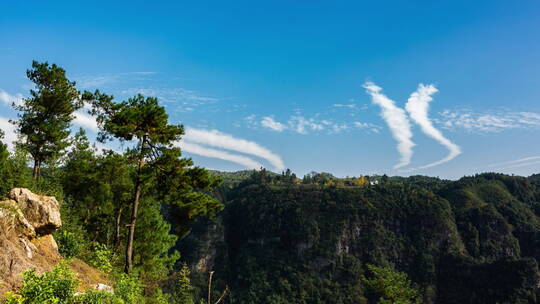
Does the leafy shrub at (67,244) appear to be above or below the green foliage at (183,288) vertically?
above

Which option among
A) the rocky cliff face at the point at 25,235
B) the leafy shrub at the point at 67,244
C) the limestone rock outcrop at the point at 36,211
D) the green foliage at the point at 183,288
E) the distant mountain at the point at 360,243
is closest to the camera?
the rocky cliff face at the point at 25,235

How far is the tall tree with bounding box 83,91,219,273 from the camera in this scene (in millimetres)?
17656

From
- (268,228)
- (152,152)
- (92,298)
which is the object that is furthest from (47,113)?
(268,228)

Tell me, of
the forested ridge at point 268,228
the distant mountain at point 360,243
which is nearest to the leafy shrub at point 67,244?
the forested ridge at point 268,228

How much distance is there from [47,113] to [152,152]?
1047 cm

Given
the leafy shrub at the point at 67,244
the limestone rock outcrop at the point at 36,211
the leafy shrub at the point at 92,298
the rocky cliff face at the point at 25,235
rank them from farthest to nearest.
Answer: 1. the leafy shrub at the point at 67,244
2. the limestone rock outcrop at the point at 36,211
3. the rocky cliff face at the point at 25,235
4. the leafy shrub at the point at 92,298

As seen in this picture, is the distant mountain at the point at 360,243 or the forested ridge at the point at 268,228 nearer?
the forested ridge at the point at 268,228

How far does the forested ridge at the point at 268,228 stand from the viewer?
744 inches

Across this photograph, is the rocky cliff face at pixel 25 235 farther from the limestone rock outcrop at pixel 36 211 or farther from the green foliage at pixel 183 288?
the green foliage at pixel 183 288

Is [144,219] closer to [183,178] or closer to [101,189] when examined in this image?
[101,189]

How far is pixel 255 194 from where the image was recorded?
17875 cm

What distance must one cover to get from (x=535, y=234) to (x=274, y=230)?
121 meters

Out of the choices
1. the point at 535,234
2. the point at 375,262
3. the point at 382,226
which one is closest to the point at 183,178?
the point at 375,262

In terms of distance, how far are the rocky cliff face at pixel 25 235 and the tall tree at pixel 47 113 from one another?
10.5 m
